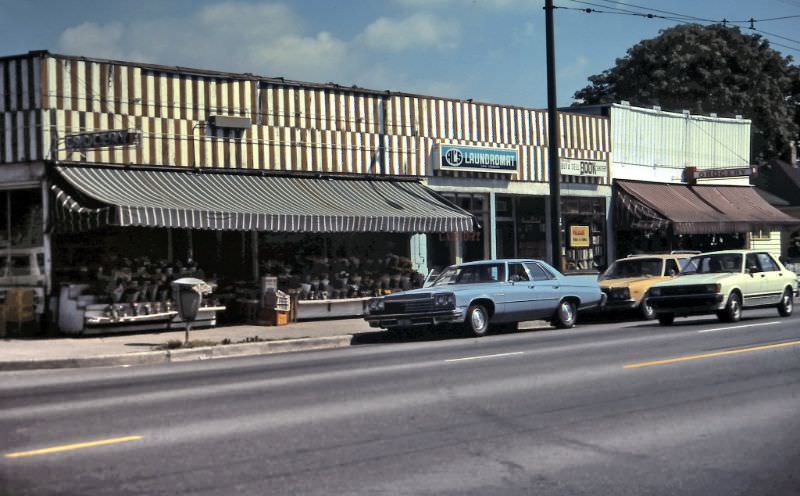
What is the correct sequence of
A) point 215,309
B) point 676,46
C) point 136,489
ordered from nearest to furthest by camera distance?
1. point 136,489
2. point 215,309
3. point 676,46

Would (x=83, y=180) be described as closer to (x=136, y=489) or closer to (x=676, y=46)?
(x=136, y=489)

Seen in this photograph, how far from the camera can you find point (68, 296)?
67.7 feet

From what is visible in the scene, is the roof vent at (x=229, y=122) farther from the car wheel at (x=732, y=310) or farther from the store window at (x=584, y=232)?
the store window at (x=584, y=232)

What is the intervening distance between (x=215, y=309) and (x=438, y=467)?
15.8 m

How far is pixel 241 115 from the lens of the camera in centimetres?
2433

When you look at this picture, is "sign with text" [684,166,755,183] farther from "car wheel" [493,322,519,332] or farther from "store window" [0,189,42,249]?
"store window" [0,189,42,249]

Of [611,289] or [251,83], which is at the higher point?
[251,83]

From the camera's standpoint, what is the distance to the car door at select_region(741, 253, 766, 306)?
21500 mm

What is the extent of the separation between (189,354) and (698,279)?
10470 millimetres

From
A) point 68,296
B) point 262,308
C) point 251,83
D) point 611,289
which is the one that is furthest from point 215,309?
point 611,289

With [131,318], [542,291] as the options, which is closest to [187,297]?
[131,318]

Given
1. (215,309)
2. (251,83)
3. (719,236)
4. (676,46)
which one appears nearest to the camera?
(215,309)

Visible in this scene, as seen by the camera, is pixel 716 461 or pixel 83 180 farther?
pixel 83 180

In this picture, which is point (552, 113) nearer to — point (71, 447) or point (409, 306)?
point (409, 306)
